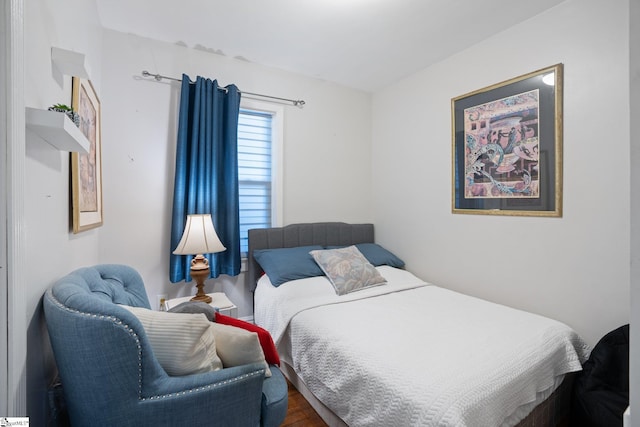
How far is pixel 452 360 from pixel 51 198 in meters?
1.87

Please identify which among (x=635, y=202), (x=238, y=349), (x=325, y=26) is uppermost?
(x=325, y=26)

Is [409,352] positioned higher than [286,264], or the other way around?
[286,264]

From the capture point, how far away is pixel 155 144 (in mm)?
2510

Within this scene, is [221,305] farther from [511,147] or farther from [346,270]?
[511,147]

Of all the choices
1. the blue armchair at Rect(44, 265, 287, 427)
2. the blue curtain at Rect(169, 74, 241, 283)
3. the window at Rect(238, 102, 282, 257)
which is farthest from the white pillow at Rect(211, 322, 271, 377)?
the window at Rect(238, 102, 282, 257)

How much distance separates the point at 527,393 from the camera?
4.56 ft

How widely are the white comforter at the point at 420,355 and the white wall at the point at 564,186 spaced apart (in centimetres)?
30

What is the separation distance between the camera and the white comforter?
122cm

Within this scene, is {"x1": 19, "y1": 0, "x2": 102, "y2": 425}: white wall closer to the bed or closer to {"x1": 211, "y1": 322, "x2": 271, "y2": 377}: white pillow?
{"x1": 211, "y1": 322, "x2": 271, "y2": 377}: white pillow

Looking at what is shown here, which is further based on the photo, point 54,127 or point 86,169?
point 86,169

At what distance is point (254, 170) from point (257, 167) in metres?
0.04

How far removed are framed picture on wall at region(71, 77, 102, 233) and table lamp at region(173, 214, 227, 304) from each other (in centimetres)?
55

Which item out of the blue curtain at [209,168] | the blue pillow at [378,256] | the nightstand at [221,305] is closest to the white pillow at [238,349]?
the nightstand at [221,305]

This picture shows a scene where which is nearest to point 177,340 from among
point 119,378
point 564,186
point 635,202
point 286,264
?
point 119,378
